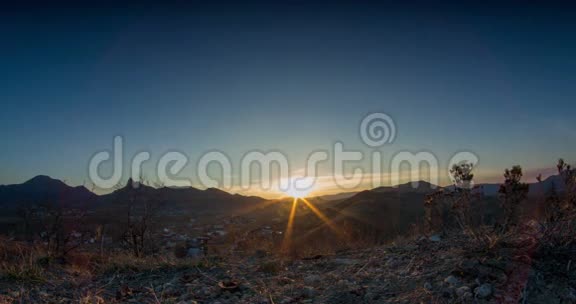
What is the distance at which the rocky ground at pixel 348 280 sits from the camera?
3.35m

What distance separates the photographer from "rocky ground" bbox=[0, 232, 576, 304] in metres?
3.35

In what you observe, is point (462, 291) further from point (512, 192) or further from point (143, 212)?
point (143, 212)

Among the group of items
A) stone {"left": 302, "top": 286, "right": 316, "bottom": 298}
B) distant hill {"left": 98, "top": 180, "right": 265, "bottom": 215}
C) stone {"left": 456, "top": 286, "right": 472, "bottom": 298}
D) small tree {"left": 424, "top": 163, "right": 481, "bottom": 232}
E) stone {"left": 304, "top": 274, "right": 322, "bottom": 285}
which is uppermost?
small tree {"left": 424, "top": 163, "right": 481, "bottom": 232}

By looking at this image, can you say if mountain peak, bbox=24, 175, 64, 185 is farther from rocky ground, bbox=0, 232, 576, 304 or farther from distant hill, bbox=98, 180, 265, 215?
rocky ground, bbox=0, 232, 576, 304

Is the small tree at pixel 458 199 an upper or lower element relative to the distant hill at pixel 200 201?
upper

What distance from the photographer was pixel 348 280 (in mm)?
4473

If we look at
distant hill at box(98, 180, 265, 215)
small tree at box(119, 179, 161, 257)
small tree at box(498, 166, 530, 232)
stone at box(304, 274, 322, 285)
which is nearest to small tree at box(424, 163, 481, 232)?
small tree at box(498, 166, 530, 232)

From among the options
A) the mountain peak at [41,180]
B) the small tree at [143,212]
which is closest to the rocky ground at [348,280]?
the small tree at [143,212]

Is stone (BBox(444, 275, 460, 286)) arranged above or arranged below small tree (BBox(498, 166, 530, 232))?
below

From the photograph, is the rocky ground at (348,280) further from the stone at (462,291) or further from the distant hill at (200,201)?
the distant hill at (200,201)

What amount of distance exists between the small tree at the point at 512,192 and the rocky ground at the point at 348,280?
0.76 metres

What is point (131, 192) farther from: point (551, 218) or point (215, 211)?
point (215, 211)

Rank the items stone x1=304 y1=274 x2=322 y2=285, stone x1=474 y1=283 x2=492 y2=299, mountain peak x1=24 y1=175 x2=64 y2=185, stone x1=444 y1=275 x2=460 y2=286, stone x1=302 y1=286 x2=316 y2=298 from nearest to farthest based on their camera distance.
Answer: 1. stone x1=474 y1=283 x2=492 y2=299
2. stone x1=444 y1=275 x2=460 y2=286
3. stone x1=302 y1=286 x2=316 y2=298
4. stone x1=304 y1=274 x2=322 y2=285
5. mountain peak x1=24 y1=175 x2=64 y2=185

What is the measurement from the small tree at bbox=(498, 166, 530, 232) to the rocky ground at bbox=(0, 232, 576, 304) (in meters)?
0.76
